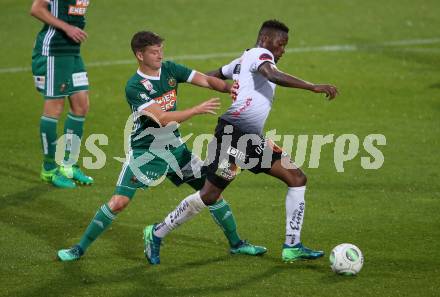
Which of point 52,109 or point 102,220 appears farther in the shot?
point 52,109

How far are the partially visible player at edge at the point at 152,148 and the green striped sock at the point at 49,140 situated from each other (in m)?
3.07

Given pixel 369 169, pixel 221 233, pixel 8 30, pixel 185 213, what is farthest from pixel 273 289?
pixel 8 30

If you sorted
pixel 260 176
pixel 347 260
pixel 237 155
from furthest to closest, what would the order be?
pixel 260 176
pixel 237 155
pixel 347 260

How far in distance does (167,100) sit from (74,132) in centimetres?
350

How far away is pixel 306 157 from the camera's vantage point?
43.7 ft

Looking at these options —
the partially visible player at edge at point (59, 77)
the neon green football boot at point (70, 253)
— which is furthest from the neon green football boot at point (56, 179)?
the neon green football boot at point (70, 253)

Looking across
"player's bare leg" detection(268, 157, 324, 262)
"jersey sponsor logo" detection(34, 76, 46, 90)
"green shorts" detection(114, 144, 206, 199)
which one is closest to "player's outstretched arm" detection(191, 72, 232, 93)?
"green shorts" detection(114, 144, 206, 199)

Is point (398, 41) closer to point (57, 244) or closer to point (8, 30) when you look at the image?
point (8, 30)

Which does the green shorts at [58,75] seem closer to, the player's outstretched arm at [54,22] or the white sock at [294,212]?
the player's outstretched arm at [54,22]

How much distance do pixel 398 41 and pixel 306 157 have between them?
7774 mm

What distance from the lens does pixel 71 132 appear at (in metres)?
12.3

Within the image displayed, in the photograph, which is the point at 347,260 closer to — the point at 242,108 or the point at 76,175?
the point at 242,108

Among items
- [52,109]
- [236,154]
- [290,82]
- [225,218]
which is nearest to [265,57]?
[290,82]

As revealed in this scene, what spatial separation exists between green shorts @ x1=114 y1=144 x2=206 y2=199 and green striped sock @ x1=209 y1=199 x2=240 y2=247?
288mm
